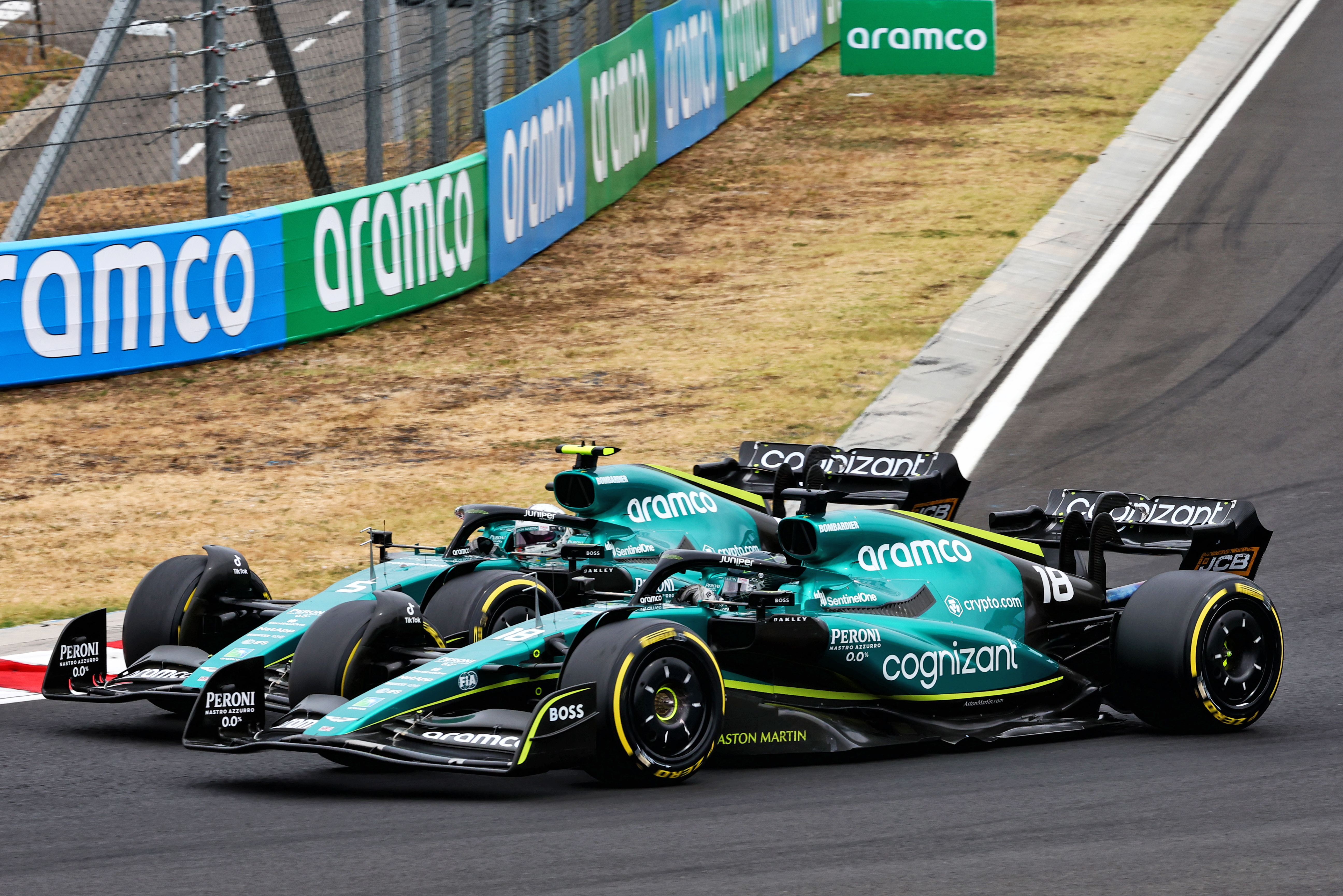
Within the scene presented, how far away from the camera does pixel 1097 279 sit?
19.1 m

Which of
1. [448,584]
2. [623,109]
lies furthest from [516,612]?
[623,109]

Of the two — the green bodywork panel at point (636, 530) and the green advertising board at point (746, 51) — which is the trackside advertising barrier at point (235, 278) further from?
the green advertising board at point (746, 51)

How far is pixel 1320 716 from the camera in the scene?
324 inches

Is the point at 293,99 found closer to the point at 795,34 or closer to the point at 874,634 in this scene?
the point at 874,634

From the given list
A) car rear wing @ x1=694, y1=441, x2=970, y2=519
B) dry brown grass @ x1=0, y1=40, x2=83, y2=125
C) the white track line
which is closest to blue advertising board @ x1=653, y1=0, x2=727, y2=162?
the white track line

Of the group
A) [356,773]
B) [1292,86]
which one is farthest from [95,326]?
[1292,86]

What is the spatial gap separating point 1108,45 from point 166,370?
65.5 ft

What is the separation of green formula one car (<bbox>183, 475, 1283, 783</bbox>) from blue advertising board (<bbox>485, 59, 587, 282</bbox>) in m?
10.9

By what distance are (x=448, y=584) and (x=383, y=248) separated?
33.1 feet

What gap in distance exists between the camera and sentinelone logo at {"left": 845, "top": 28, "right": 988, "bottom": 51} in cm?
2872

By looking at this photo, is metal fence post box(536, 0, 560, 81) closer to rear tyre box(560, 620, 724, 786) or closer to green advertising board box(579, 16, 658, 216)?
green advertising board box(579, 16, 658, 216)

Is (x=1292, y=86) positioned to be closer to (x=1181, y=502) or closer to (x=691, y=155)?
(x=691, y=155)

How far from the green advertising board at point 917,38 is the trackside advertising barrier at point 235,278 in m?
11.4

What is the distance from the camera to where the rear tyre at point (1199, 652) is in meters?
7.79
